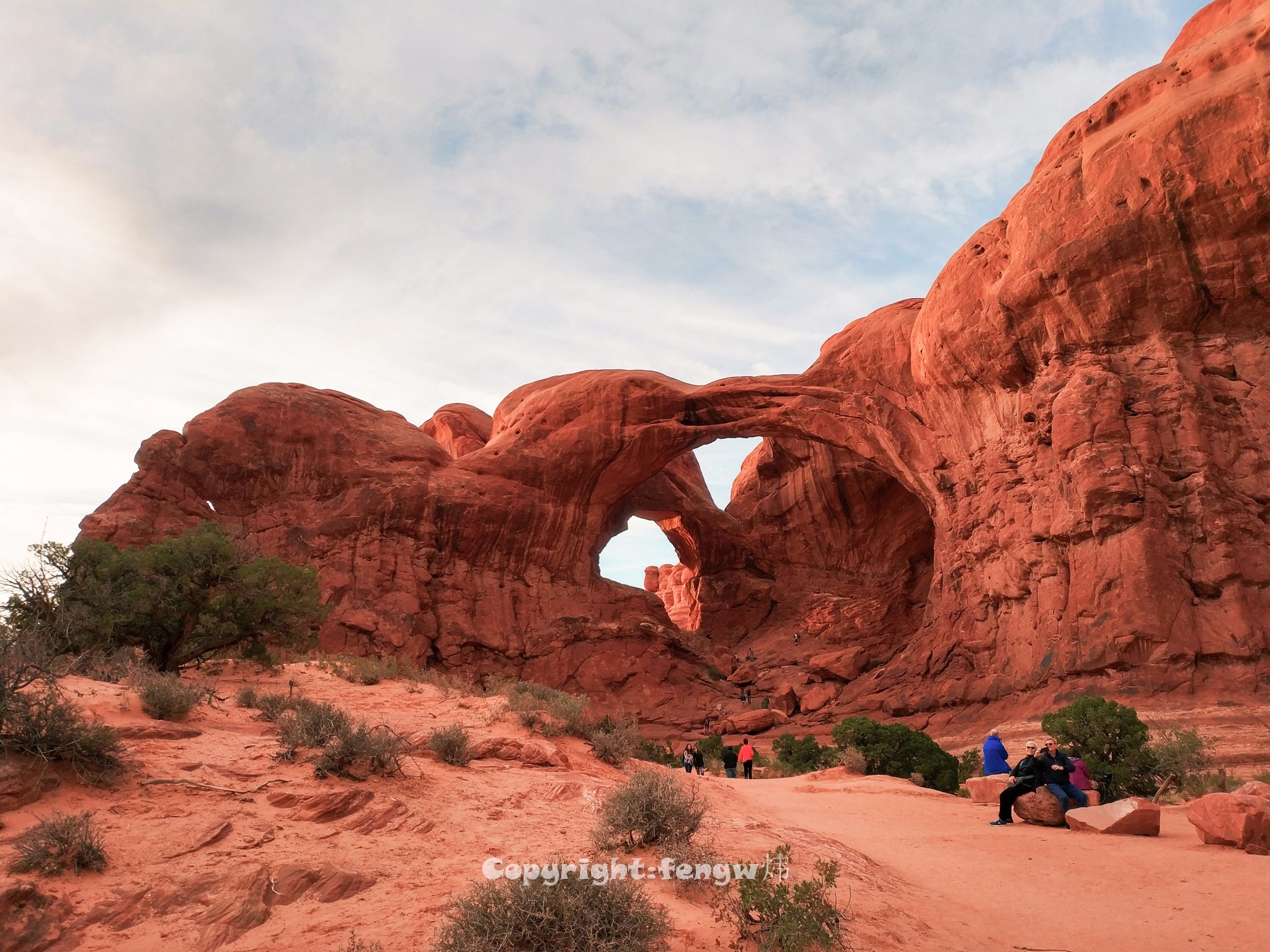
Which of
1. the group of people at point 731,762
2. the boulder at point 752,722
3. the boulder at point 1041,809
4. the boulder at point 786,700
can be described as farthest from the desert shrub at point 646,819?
the boulder at point 786,700

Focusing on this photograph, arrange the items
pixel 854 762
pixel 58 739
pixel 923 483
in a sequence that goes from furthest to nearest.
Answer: pixel 923 483
pixel 854 762
pixel 58 739

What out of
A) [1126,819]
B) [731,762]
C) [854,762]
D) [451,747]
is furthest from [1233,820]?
[731,762]

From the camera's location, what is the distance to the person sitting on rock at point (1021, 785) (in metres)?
8.49

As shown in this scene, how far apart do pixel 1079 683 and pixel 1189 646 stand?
2020 millimetres

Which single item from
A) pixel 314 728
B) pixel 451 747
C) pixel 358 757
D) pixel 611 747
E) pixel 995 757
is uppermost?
pixel 314 728

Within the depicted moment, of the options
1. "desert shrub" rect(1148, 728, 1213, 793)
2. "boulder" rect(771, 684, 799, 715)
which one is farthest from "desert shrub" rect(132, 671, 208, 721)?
"boulder" rect(771, 684, 799, 715)

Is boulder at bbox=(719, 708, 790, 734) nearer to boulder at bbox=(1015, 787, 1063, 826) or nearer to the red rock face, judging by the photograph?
the red rock face

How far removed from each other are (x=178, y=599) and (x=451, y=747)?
8849mm

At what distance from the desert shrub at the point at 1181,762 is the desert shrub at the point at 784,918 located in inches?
352

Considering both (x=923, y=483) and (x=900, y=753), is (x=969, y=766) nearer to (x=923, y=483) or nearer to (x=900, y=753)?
(x=900, y=753)

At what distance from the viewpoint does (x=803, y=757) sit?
17.2m

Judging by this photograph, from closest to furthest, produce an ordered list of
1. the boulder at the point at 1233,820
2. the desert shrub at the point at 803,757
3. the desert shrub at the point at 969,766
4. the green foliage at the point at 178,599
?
1. the boulder at the point at 1233,820
2. the green foliage at the point at 178,599
3. the desert shrub at the point at 969,766
4. the desert shrub at the point at 803,757

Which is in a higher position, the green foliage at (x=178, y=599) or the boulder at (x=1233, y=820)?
the green foliage at (x=178, y=599)

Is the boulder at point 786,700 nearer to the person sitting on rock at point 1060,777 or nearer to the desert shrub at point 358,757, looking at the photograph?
the person sitting on rock at point 1060,777
